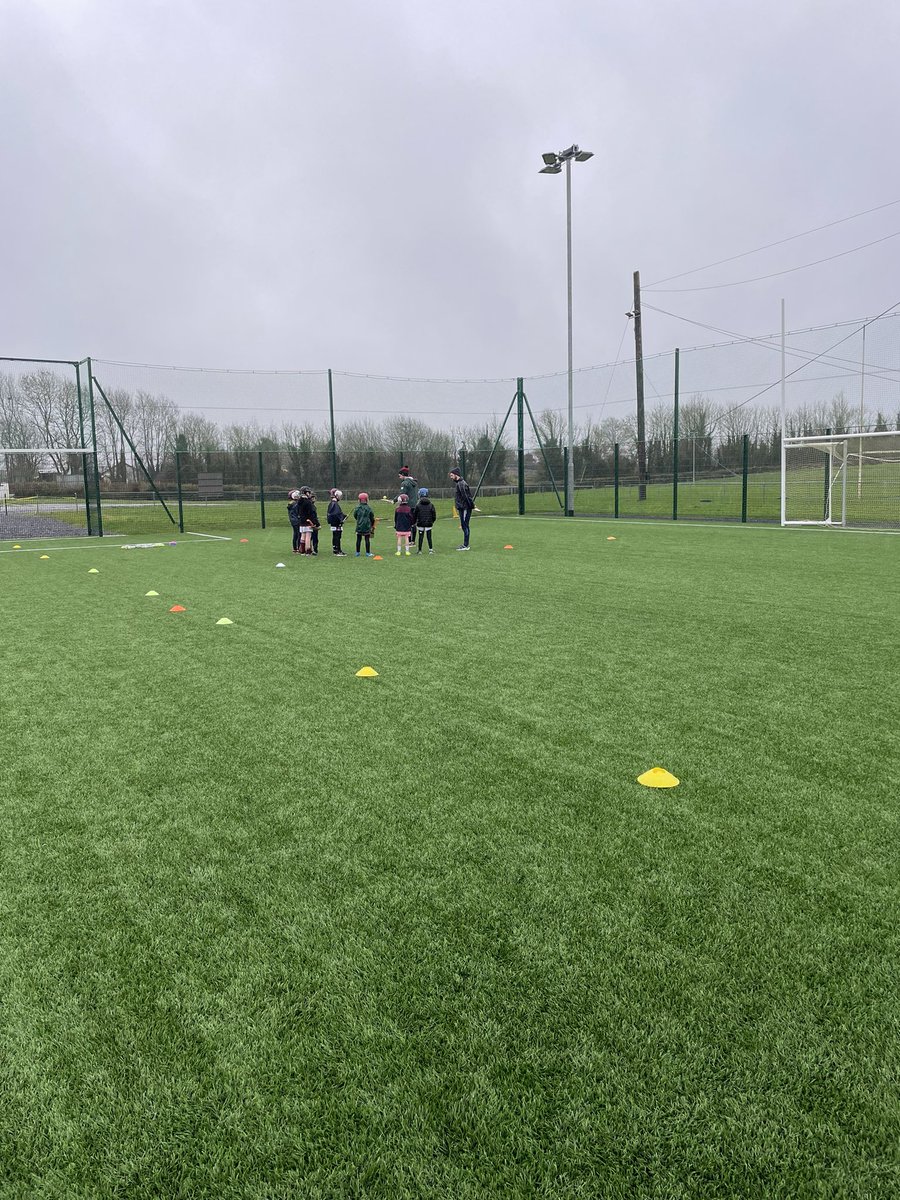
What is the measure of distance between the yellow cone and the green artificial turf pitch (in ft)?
0.35

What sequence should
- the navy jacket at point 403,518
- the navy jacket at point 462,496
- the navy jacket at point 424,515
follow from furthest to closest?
the navy jacket at point 462,496 → the navy jacket at point 424,515 → the navy jacket at point 403,518

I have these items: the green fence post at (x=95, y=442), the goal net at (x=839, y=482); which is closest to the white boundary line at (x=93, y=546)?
the green fence post at (x=95, y=442)

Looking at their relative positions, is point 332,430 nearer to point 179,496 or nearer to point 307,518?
point 179,496

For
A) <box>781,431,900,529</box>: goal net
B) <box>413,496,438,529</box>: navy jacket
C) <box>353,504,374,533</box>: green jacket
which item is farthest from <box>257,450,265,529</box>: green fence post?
<box>781,431,900,529</box>: goal net

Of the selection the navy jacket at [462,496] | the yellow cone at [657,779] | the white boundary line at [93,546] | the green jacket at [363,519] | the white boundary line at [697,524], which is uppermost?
Result: the navy jacket at [462,496]

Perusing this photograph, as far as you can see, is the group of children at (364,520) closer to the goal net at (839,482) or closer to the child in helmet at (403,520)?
the child in helmet at (403,520)

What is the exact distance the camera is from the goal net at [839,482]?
73.6 ft

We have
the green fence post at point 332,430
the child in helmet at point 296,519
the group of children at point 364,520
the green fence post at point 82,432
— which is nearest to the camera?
the group of children at point 364,520

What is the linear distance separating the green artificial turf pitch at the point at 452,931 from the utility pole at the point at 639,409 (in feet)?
75.9

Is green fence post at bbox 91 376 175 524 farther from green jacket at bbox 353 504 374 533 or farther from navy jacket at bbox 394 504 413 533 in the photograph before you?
navy jacket at bbox 394 504 413 533

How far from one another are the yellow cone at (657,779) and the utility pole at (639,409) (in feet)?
83.9

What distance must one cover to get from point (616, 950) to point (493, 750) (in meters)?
1.88

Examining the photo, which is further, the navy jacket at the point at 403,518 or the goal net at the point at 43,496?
the goal net at the point at 43,496

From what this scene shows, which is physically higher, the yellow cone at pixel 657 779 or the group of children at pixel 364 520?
the group of children at pixel 364 520
